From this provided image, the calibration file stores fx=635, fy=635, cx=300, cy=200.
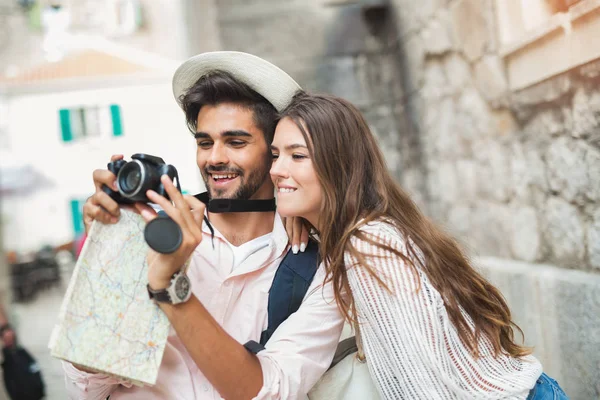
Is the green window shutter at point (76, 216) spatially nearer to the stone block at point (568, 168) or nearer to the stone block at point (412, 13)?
the stone block at point (412, 13)

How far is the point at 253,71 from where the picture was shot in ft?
7.61

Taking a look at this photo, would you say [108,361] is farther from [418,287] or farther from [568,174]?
[568,174]

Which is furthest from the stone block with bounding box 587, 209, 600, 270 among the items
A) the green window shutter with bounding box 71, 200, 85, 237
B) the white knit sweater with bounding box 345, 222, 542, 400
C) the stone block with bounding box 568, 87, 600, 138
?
the green window shutter with bounding box 71, 200, 85, 237

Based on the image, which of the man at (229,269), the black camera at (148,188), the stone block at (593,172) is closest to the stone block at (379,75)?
the stone block at (593,172)

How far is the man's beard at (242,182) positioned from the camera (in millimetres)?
2273

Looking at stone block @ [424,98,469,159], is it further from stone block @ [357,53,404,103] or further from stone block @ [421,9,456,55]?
stone block @ [357,53,404,103]

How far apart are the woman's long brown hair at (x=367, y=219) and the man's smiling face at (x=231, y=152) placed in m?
0.20

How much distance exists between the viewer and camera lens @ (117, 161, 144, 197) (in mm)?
1616

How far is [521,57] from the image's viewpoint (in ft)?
10.3

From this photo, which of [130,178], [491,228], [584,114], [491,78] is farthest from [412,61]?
[130,178]

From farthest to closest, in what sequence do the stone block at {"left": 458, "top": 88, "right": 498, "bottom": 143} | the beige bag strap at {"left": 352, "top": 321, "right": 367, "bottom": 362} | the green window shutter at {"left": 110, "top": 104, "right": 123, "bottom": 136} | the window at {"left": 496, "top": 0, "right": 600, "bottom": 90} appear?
the green window shutter at {"left": 110, "top": 104, "right": 123, "bottom": 136}, the stone block at {"left": 458, "top": 88, "right": 498, "bottom": 143}, the window at {"left": 496, "top": 0, "right": 600, "bottom": 90}, the beige bag strap at {"left": 352, "top": 321, "right": 367, "bottom": 362}

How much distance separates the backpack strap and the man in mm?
33

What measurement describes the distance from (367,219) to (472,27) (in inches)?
88.2

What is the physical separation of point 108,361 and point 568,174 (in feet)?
7.02
